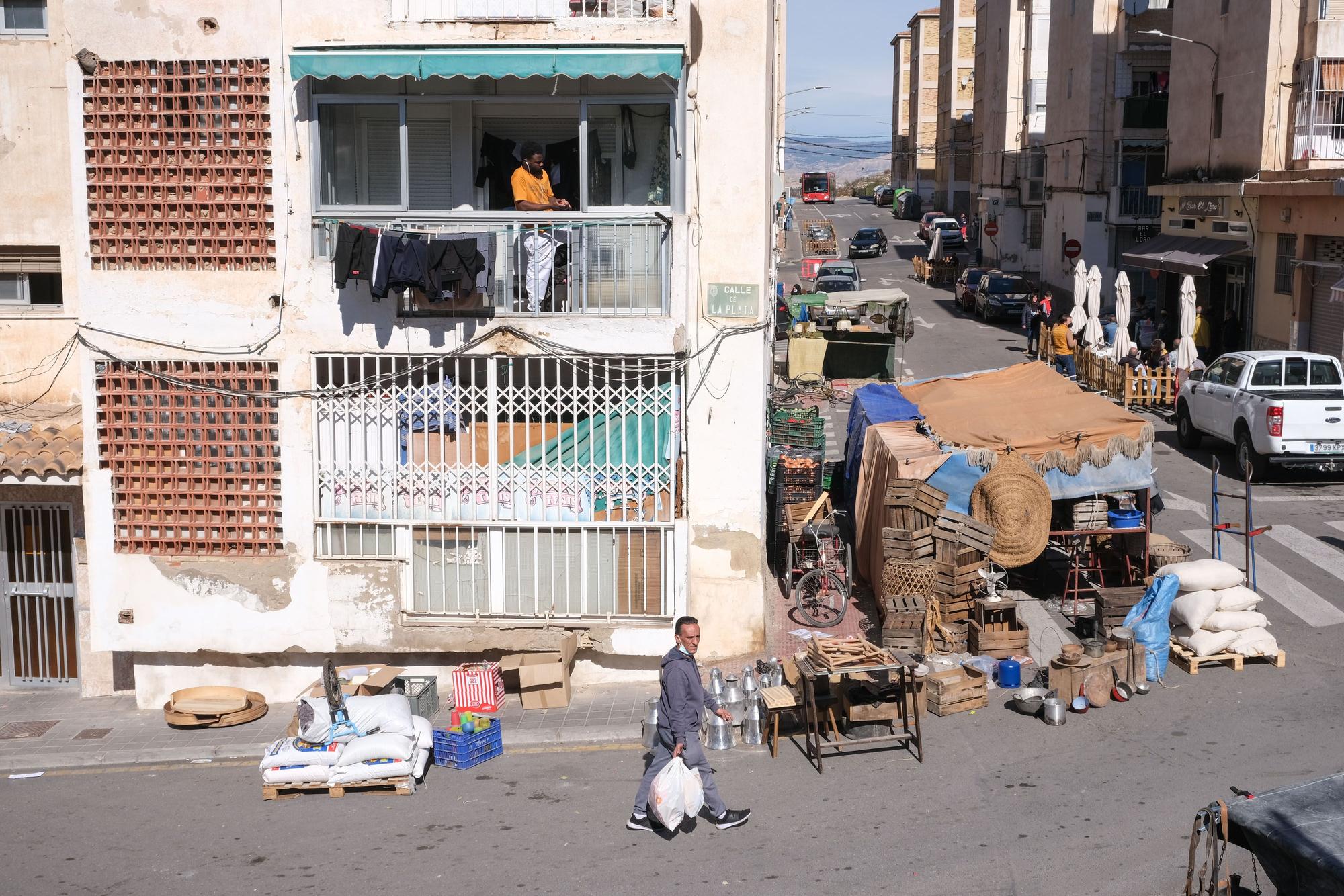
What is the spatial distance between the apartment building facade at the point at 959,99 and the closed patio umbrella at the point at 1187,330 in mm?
49279

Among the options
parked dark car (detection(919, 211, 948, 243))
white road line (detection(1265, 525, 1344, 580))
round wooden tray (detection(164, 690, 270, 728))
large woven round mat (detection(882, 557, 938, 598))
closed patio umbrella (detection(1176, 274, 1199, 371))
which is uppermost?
parked dark car (detection(919, 211, 948, 243))

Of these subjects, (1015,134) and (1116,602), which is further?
(1015,134)

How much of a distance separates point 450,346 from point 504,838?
5.12m

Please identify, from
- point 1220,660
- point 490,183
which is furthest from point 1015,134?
point 490,183

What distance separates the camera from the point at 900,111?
108188 mm

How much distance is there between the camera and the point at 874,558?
49.2 ft

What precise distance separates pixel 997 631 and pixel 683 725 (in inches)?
201

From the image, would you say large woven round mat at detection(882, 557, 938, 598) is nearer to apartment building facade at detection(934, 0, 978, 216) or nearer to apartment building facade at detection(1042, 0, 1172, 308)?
apartment building facade at detection(1042, 0, 1172, 308)

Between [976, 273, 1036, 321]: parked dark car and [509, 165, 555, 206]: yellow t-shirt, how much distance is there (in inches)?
1176

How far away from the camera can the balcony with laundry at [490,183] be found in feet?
40.1

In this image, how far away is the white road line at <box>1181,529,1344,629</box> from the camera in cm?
1391

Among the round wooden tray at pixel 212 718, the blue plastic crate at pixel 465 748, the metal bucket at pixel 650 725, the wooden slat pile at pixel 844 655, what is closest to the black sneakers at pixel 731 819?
the wooden slat pile at pixel 844 655

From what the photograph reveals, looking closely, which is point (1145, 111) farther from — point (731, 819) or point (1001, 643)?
point (731, 819)

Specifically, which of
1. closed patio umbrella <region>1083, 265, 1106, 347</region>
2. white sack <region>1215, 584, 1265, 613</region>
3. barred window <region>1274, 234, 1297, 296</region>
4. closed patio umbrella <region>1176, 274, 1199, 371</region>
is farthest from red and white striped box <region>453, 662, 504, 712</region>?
barred window <region>1274, 234, 1297, 296</region>
